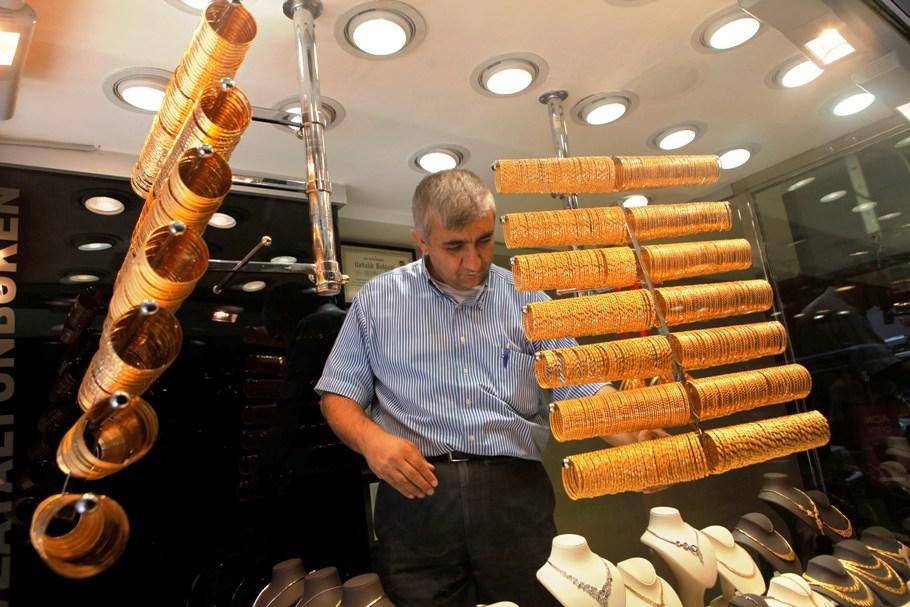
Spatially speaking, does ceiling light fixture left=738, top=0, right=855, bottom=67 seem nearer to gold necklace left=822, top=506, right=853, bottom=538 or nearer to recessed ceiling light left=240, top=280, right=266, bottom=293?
gold necklace left=822, top=506, right=853, bottom=538

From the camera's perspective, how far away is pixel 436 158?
1356 mm

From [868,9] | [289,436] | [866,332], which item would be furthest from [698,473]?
[289,436]

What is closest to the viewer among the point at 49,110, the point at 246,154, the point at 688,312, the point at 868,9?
the point at 868,9

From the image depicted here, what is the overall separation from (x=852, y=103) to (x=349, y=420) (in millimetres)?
1208

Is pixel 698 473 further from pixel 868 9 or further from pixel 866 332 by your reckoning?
pixel 866 332

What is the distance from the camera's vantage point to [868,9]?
2.47 feet

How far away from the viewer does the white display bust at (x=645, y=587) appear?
69 centimetres

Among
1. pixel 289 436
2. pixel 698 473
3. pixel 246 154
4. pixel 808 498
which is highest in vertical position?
pixel 246 154

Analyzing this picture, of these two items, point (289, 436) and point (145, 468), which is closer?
point (145, 468)

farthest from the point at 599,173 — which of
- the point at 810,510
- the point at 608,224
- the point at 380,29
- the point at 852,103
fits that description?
the point at 810,510

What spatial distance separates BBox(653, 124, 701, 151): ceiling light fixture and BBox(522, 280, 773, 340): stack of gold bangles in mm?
Result: 653

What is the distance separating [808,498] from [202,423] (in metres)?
1.28

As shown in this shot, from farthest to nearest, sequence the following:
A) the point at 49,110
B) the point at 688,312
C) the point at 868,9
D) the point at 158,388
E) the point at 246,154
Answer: the point at 246,154 → the point at 158,388 → the point at 49,110 → the point at 688,312 → the point at 868,9

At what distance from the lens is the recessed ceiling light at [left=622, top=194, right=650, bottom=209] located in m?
0.99
